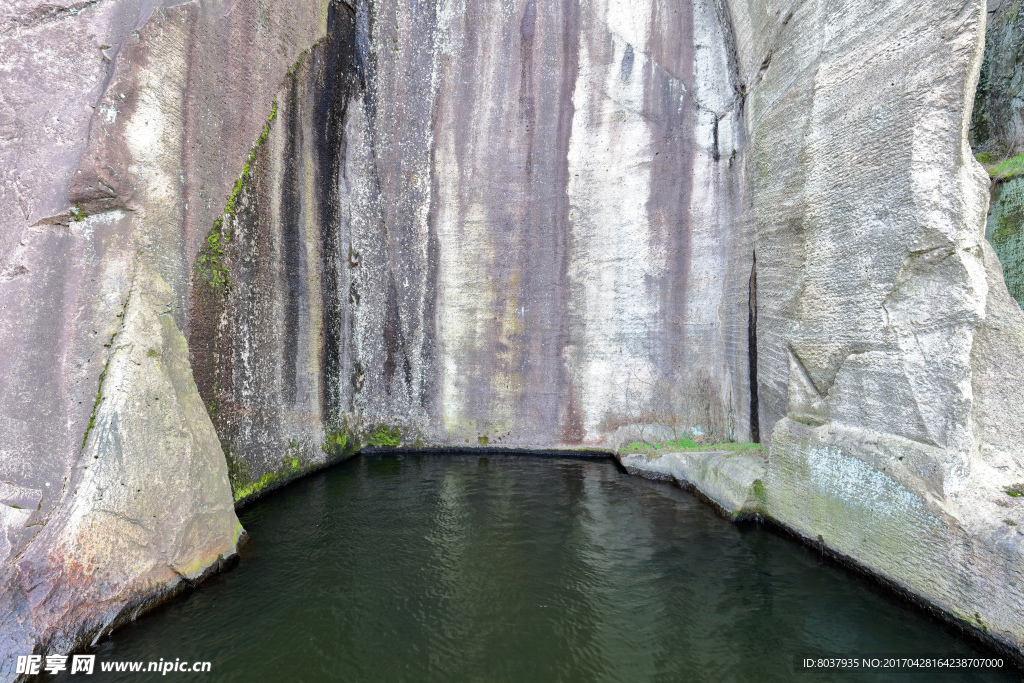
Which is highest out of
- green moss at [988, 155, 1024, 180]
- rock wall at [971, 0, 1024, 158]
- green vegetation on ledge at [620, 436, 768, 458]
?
rock wall at [971, 0, 1024, 158]

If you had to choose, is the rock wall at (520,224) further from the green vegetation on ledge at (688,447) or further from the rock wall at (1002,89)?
the rock wall at (1002,89)

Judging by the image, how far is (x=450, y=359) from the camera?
7.95 m

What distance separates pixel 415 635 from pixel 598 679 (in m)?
1.28

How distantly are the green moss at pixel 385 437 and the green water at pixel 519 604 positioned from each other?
7.32ft

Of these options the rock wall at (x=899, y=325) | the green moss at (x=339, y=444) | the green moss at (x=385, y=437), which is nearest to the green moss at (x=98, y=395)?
the green moss at (x=339, y=444)

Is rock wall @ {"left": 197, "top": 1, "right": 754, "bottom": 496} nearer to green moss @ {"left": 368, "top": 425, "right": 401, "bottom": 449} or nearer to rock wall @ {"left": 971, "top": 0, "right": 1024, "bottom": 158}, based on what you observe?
green moss @ {"left": 368, "top": 425, "right": 401, "bottom": 449}

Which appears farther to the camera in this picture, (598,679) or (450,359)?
(450,359)

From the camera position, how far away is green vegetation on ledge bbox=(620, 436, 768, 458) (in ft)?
20.2

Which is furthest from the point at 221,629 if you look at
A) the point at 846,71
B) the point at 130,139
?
the point at 846,71

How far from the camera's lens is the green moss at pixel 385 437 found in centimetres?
791

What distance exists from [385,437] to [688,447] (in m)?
4.57

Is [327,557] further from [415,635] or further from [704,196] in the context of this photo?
[704,196]

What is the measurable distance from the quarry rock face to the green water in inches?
16.6

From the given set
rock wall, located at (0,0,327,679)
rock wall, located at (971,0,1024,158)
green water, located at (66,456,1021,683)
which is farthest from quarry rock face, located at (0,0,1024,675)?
rock wall, located at (971,0,1024,158)
